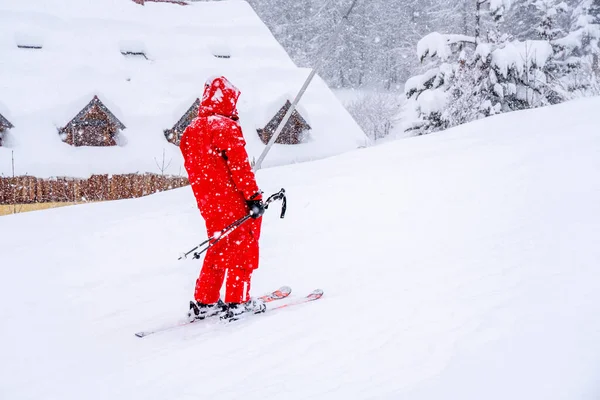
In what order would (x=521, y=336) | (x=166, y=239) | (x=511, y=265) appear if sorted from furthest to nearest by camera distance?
(x=166, y=239) < (x=511, y=265) < (x=521, y=336)

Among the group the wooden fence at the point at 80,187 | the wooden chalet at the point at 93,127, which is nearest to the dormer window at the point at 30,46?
the wooden chalet at the point at 93,127

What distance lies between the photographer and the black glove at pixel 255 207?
3863mm

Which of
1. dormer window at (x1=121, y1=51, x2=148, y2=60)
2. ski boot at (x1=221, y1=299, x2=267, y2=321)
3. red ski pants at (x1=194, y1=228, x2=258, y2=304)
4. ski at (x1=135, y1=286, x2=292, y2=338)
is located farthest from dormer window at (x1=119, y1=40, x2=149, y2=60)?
ski boot at (x1=221, y1=299, x2=267, y2=321)

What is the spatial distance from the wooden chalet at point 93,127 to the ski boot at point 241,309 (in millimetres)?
15040

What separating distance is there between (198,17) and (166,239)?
65.8ft

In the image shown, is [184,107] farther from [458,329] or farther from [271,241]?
[458,329]

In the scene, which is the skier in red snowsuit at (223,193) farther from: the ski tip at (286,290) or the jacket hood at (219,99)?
the ski tip at (286,290)

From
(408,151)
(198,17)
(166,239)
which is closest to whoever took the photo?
(166,239)

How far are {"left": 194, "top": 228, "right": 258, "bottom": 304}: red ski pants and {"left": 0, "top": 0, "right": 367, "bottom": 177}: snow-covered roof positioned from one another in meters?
13.9

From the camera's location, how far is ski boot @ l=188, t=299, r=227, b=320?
4105 millimetres

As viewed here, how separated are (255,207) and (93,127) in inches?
606

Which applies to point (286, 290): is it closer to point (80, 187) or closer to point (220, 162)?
point (220, 162)

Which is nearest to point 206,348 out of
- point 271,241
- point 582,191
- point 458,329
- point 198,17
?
point 458,329

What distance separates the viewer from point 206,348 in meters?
3.51
